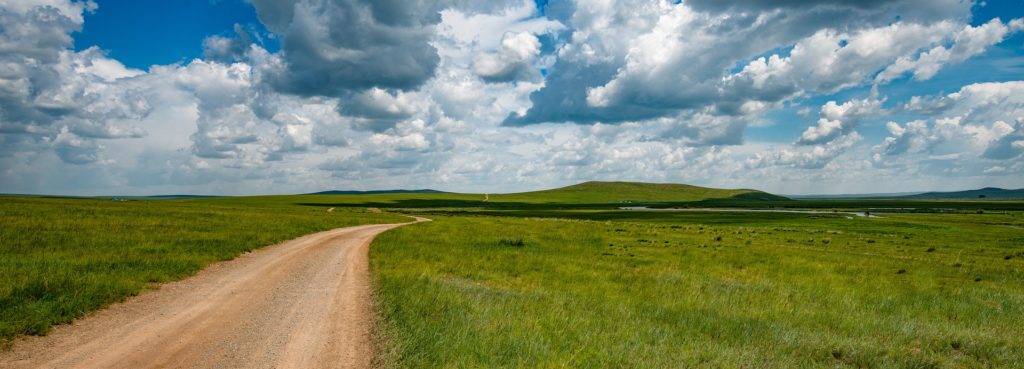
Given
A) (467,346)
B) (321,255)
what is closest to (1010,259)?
(467,346)

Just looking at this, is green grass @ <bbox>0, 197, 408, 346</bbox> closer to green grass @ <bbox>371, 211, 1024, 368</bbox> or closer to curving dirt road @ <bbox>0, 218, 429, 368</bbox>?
curving dirt road @ <bbox>0, 218, 429, 368</bbox>

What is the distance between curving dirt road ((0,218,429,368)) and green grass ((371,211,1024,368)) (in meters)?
1.08

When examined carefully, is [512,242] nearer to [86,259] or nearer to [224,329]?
[86,259]

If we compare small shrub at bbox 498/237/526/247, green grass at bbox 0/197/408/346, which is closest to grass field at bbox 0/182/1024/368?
green grass at bbox 0/197/408/346

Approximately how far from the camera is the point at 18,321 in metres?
11.0

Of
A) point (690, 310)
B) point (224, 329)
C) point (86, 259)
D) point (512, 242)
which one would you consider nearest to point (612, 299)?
point (690, 310)

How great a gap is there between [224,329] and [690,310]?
13140 mm

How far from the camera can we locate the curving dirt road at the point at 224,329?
9.39 metres

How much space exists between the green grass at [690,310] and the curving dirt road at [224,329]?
1.08m

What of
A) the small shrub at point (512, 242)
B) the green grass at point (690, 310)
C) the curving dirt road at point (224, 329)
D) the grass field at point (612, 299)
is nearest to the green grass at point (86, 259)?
the grass field at point (612, 299)

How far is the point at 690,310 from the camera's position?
16.2m

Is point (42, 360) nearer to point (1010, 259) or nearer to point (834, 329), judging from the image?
point (834, 329)

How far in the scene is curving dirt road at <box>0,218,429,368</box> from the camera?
9.39 m

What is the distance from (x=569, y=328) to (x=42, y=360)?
10.6 m
